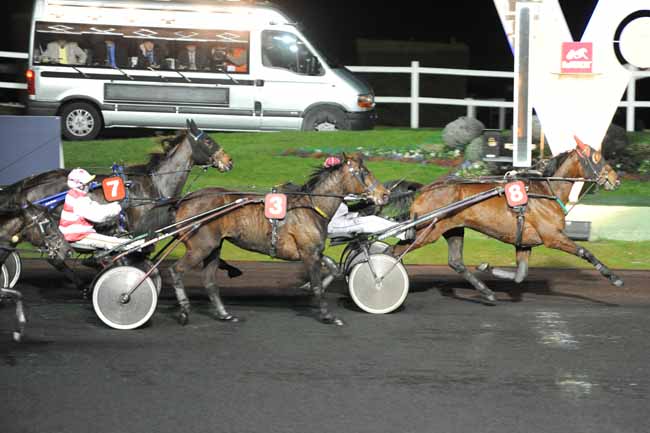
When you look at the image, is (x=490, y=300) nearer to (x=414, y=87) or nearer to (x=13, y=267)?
(x=13, y=267)

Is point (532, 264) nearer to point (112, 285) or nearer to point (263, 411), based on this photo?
point (112, 285)

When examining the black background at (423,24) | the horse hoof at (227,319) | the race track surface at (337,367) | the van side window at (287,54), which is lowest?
the race track surface at (337,367)

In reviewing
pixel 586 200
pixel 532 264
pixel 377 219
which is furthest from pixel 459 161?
pixel 377 219

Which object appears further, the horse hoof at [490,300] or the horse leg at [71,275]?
the horse hoof at [490,300]

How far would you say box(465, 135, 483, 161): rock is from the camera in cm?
1591

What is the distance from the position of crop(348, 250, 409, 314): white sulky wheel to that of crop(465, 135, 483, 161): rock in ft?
20.7

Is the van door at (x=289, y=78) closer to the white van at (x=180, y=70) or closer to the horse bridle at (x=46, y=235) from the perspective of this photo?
the white van at (x=180, y=70)

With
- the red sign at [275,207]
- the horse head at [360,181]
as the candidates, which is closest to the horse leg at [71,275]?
the red sign at [275,207]

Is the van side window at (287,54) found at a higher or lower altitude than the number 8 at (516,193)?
higher

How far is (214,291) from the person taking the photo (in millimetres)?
9789

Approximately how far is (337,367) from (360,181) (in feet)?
6.69

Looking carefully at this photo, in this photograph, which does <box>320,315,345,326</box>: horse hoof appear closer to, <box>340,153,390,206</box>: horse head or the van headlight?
<box>340,153,390,206</box>: horse head

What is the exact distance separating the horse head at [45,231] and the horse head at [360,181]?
2.50 m

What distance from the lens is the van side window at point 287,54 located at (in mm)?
18047
